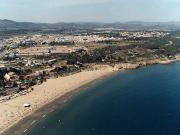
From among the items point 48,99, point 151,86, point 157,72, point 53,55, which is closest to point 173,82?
point 151,86

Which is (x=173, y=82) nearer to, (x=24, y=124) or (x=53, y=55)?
(x=24, y=124)

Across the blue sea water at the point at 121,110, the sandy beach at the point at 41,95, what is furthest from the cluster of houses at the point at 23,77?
the blue sea water at the point at 121,110

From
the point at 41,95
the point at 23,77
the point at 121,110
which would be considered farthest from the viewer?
the point at 23,77

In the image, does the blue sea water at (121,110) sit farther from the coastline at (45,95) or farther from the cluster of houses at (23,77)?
the cluster of houses at (23,77)

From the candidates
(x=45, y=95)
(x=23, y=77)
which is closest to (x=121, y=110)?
(x=45, y=95)

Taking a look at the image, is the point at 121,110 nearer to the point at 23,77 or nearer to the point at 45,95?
the point at 45,95
